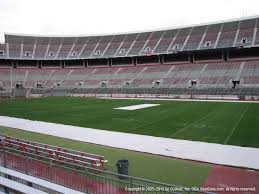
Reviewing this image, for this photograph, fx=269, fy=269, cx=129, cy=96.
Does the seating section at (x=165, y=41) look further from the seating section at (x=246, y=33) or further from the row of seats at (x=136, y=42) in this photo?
the seating section at (x=246, y=33)

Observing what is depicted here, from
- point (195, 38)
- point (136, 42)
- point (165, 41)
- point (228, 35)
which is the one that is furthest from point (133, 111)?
point (136, 42)

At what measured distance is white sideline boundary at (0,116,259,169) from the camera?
1155 cm

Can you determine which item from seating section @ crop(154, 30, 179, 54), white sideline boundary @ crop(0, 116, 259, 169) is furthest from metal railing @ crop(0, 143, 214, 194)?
seating section @ crop(154, 30, 179, 54)

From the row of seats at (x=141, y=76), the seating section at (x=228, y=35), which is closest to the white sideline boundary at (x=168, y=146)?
the row of seats at (x=141, y=76)

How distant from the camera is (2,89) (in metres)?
62.2

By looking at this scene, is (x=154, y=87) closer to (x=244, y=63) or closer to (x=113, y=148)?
(x=244, y=63)

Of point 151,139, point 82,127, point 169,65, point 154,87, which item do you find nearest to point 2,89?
point 154,87

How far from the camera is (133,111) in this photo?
28.3 m

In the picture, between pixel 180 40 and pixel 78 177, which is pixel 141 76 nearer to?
pixel 180 40

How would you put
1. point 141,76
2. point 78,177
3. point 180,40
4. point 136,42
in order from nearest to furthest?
point 78,177 → point 141,76 → point 180,40 → point 136,42

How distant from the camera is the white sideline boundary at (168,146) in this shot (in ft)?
37.9

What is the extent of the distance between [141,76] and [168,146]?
47.5 metres

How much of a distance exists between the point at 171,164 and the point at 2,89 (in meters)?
60.0

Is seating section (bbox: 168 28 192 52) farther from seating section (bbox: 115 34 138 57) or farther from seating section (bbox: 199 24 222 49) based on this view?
seating section (bbox: 115 34 138 57)
